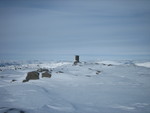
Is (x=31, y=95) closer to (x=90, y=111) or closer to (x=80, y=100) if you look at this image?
(x=80, y=100)

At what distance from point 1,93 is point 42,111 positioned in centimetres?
368

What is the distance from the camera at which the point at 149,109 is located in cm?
745

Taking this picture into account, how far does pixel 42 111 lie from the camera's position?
6.88 meters

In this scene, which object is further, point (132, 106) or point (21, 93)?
point (21, 93)

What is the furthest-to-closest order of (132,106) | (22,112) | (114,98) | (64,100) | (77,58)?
1. (77,58)
2. (114,98)
3. (64,100)
4. (132,106)
5. (22,112)

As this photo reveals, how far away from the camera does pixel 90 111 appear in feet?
23.6

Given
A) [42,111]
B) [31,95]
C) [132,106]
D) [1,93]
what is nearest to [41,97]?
[31,95]

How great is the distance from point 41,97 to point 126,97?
5.26 metres

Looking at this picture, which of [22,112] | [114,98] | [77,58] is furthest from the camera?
[77,58]

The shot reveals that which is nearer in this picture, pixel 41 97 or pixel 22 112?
pixel 22 112

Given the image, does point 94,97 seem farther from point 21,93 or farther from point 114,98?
point 21,93

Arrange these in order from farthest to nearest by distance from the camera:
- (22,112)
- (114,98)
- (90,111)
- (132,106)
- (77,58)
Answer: (77,58)
(114,98)
(132,106)
(90,111)
(22,112)

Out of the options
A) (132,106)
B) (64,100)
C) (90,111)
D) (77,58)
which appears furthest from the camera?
(77,58)

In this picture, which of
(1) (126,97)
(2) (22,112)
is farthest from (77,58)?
(2) (22,112)
